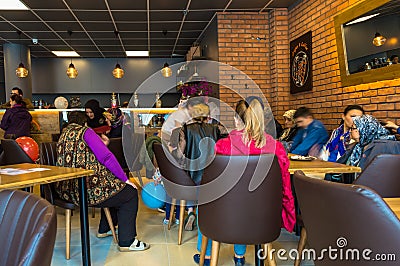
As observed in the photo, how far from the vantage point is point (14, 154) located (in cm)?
344

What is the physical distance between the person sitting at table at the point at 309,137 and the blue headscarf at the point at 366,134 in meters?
0.90

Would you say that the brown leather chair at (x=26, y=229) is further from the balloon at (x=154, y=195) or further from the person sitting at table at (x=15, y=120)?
the person sitting at table at (x=15, y=120)

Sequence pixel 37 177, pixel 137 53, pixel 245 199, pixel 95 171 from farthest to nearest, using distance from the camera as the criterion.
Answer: pixel 137 53 < pixel 95 171 < pixel 37 177 < pixel 245 199

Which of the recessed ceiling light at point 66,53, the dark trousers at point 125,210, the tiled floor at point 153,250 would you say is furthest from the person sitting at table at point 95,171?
the recessed ceiling light at point 66,53

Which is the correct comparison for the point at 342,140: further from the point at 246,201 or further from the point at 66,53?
the point at 66,53

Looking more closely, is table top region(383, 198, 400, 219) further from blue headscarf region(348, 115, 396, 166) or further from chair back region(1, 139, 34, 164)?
chair back region(1, 139, 34, 164)

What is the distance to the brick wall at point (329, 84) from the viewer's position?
11.8 feet

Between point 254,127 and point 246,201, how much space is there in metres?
0.50

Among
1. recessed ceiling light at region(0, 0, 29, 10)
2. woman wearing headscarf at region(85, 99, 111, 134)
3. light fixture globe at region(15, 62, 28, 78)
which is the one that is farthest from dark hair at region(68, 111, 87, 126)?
light fixture globe at region(15, 62, 28, 78)

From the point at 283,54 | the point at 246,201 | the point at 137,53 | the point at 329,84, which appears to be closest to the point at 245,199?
the point at 246,201

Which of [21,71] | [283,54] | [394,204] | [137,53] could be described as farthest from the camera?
[137,53]

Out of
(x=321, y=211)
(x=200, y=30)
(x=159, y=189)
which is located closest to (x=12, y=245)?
(x=321, y=211)

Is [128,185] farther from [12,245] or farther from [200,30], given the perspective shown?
[200,30]

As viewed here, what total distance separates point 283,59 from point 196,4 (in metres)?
1.61
